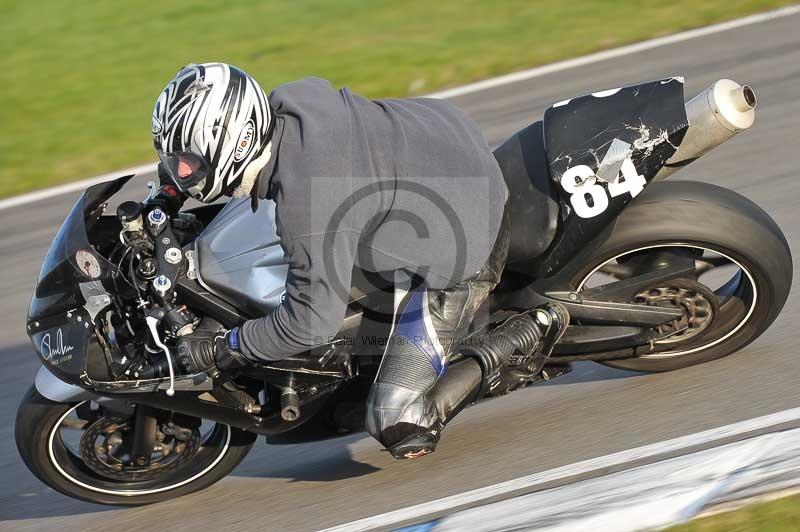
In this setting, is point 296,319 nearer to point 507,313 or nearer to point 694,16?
point 507,313

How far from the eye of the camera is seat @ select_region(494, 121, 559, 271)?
13.4 ft

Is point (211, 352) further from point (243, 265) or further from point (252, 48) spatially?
point (252, 48)

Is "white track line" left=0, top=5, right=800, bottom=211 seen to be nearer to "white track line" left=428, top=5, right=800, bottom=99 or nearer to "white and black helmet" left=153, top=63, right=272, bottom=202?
"white track line" left=428, top=5, right=800, bottom=99

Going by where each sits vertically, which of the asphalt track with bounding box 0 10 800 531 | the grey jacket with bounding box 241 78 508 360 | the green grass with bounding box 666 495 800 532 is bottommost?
the asphalt track with bounding box 0 10 800 531

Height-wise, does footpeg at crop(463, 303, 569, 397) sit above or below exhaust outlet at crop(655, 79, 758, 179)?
below

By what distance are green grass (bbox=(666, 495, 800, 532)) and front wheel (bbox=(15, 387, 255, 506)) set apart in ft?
6.24

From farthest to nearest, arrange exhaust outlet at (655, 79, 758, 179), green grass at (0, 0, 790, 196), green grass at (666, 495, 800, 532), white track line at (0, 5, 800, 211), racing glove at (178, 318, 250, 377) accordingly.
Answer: green grass at (0, 0, 790, 196) < white track line at (0, 5, 800, 211) < exhaust outlet at (655, 79, 758, 179) < racing glove at (178, 318, 250, 377) < green grass at (666, 495, 800, 532)

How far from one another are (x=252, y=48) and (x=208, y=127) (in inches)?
280

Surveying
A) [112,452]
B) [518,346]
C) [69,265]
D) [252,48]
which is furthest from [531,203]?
[252,48]

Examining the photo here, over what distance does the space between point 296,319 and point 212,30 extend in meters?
7.90

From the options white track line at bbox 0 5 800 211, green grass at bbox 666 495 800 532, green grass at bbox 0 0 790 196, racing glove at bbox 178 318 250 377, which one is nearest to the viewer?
green grass at bbox 666 495 800 532

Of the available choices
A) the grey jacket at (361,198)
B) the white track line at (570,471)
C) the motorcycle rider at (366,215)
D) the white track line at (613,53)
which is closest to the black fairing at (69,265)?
the motorcycle rider at (366,215)
